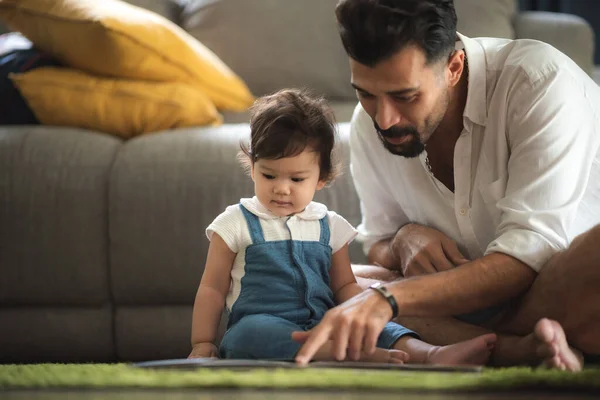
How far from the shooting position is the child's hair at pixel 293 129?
1.33 metres

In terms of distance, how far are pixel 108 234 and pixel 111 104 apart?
366mm

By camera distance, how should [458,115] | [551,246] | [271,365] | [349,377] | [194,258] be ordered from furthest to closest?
[194,258]
[458,115]
[551,246]
[271,365]
[349,377]

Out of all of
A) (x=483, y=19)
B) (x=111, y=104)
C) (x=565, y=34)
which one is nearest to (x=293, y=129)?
(x=111, y=104)

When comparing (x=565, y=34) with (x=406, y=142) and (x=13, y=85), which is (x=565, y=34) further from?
(x=13, y=85)

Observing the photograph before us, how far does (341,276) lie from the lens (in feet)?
4.72

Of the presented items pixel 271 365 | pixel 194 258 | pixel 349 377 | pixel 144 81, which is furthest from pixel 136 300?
pixel 349 377

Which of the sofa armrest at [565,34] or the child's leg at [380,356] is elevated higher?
the sofa armrest at [565,34]

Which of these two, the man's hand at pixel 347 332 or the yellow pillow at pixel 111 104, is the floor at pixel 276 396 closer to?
the man's hand at pixel 347 332

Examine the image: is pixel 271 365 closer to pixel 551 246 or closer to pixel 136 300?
pixel 551 246

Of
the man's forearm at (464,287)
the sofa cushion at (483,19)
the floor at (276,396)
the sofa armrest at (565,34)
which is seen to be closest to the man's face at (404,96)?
the man's forearm at (464,287)

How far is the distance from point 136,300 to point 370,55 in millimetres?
941

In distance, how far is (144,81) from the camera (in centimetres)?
214

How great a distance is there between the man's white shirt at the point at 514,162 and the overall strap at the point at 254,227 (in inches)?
14.5

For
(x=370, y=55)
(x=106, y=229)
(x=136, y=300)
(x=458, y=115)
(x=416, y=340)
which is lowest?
(x=136, y=300)
